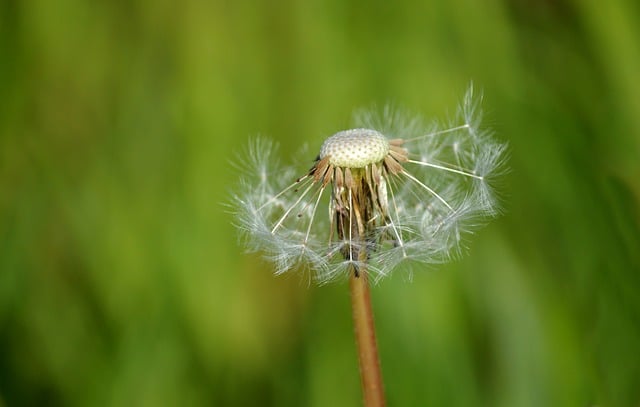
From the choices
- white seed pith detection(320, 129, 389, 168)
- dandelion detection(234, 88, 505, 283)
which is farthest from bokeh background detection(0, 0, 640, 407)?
white seed pith detection(320, 129, 389, 168)

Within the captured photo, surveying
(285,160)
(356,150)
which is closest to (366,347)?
(356,150)

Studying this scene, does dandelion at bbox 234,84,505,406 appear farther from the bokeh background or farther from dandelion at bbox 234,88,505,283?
the bokeh background

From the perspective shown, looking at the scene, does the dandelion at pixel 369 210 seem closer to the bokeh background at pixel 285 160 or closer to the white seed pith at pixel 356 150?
the white seed pith at pixel 356 150

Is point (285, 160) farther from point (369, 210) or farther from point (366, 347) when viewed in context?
point (366, 347)

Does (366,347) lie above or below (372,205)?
below

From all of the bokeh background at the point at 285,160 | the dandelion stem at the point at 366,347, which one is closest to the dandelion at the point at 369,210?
the dandelion stem at the point at 366,347

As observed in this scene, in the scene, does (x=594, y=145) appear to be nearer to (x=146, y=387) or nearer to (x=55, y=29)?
(x=146, y=387)

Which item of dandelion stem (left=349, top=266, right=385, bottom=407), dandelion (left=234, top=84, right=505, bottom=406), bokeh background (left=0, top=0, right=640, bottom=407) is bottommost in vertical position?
dandelion stem (left=349, top=266, right=385, bottom=407)
